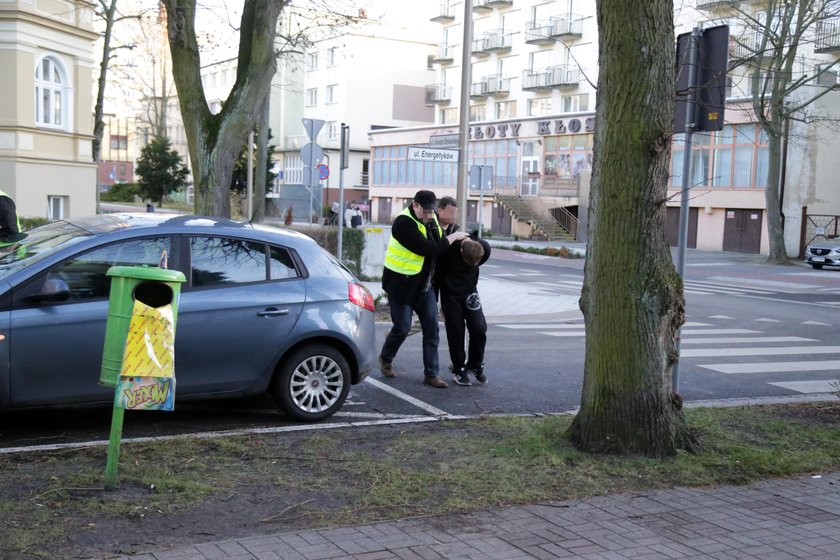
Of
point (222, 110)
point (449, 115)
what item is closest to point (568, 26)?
point (449, 115)

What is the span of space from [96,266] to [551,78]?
2099 inches

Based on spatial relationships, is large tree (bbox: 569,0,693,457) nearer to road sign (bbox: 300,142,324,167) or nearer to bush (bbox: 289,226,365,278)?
bush (bbox: 289,226,365,278)

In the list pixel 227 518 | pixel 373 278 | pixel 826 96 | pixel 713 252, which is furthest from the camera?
pixel 713 252

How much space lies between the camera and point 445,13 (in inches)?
2655

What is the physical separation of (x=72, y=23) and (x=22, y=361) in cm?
2029

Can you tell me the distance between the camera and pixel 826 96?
39.1 metres

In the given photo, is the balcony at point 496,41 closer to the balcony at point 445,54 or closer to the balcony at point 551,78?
the balcony at point 551,78

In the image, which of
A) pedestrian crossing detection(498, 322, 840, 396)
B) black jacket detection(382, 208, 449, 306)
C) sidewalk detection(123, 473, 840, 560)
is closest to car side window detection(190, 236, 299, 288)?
black jacket detection(382, 208, 449, 306)

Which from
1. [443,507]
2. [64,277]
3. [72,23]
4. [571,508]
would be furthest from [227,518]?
[72,23]

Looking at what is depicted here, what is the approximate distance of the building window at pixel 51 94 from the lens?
79.0ft

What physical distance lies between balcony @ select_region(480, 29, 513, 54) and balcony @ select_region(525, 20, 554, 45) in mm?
2141

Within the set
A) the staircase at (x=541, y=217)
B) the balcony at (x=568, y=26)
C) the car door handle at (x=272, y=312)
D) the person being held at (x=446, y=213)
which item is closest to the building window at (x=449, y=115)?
the balcony at (x=568, y=26)

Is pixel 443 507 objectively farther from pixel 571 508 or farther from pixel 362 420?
pixel 362 420

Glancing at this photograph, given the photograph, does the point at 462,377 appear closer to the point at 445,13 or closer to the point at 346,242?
the point at 346,242
